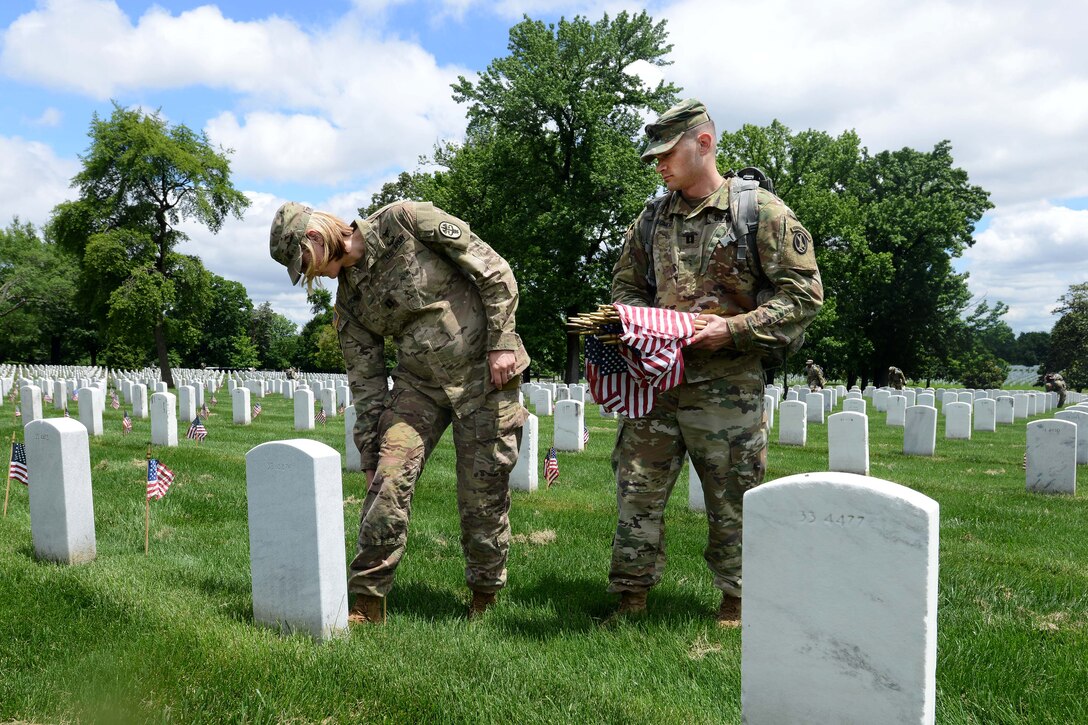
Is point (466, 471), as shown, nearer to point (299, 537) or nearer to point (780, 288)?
point (299, 537)

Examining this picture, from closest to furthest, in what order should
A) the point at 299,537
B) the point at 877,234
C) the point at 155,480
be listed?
the point at 299,537 < the point at 155,480 < the point at 877,234

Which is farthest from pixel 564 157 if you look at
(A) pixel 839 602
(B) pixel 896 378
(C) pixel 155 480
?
(A) pixel 839 602

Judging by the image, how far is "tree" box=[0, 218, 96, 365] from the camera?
5500 cm

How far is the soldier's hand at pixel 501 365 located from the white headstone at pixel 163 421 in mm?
9624

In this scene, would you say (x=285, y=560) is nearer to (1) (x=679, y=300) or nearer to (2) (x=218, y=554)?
(2) (x=218, y=554)

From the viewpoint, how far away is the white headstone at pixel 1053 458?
336 inches

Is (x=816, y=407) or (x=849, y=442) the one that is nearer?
(x=849, y=442)

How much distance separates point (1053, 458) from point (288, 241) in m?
8.96

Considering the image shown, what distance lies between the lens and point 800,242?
3.58m

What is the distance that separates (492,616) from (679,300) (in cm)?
192

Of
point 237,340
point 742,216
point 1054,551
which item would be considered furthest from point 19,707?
point 237,340

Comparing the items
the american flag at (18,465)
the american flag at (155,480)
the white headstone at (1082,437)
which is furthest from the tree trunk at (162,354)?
the white headstone at (1082,437)

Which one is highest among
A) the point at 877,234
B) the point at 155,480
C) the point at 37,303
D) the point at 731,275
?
the point at 877,234

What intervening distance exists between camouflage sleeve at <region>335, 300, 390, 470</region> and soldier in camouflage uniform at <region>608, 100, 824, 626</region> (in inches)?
52.6
